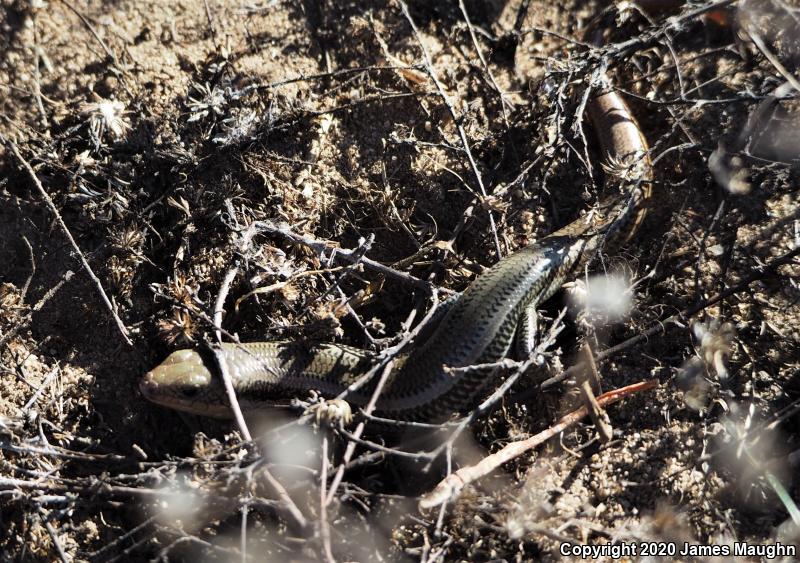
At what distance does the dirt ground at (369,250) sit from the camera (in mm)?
2941

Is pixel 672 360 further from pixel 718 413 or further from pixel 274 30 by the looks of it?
pixel 274 30

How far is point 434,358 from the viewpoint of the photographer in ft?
10.8

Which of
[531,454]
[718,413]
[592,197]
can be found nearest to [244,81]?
[592,197]

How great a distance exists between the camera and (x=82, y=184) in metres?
3.61

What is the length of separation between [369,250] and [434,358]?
816mm

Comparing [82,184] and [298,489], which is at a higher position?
[82,184]

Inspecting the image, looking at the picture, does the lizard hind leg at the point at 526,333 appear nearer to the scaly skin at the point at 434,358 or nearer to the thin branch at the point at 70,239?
the scaly skin at the point at 434,358

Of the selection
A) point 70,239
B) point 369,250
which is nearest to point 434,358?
point 369,250

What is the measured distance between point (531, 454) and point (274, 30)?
3.04 m

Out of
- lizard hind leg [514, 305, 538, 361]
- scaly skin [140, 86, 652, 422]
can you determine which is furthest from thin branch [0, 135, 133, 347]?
lizard hind leg [514, 305, 538, 361]

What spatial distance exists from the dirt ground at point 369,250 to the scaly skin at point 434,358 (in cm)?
14

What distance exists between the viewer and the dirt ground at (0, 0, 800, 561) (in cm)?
294

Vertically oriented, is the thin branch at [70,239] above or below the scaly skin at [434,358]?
above

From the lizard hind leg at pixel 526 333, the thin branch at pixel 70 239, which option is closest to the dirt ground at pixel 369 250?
the thin branch at pixel 70 239
